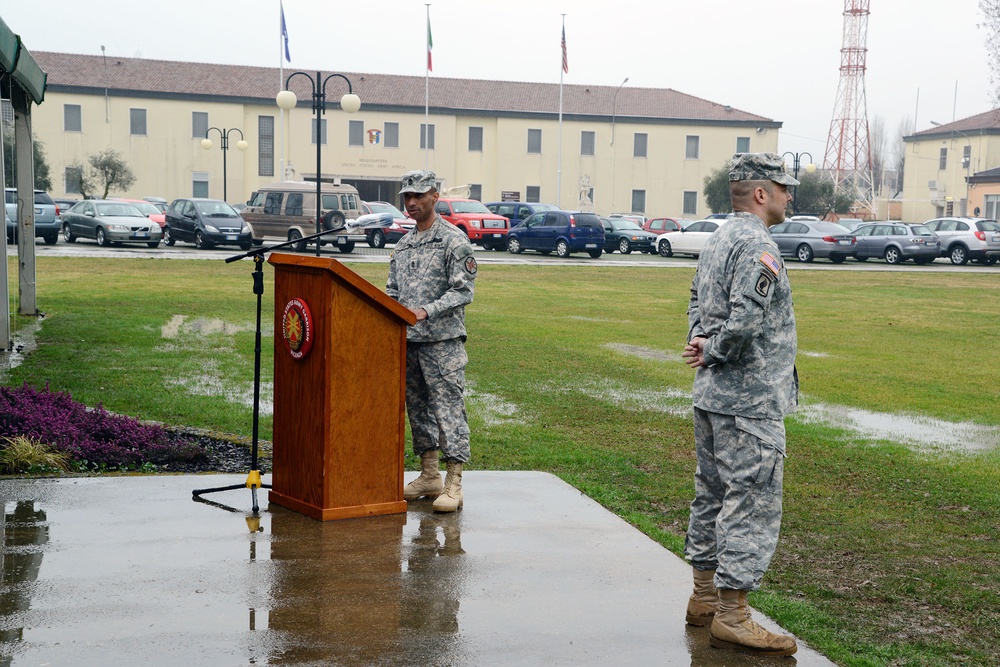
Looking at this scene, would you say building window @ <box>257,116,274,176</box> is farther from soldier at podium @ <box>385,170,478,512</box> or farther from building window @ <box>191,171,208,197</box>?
soldier at podium @ <box>385,170,478,512</box>

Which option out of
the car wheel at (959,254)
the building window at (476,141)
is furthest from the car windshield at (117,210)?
the building window at (476,141)

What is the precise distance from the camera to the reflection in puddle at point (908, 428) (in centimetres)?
855

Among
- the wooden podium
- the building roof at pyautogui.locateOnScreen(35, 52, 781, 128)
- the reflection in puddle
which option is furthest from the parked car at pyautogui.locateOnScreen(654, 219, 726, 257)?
the wooden podium

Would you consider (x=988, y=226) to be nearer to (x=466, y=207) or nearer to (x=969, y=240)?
(x=969, y=240)

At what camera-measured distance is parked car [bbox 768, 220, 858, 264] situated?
38.2m

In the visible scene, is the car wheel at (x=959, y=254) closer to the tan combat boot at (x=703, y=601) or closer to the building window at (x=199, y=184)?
the tan combat boot at (x=703, y=601)

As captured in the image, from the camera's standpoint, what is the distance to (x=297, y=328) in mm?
5371

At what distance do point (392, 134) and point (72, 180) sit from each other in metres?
19.6

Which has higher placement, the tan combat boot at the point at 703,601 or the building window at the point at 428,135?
the building window at the point at 428,135

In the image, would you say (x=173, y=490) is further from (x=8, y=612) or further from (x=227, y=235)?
(x=227, y=235)

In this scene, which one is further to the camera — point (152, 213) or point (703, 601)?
point (152, 213)

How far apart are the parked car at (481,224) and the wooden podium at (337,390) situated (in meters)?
33.8

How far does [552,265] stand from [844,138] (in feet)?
171

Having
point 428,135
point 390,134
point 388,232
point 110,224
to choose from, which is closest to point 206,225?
point 110,224
